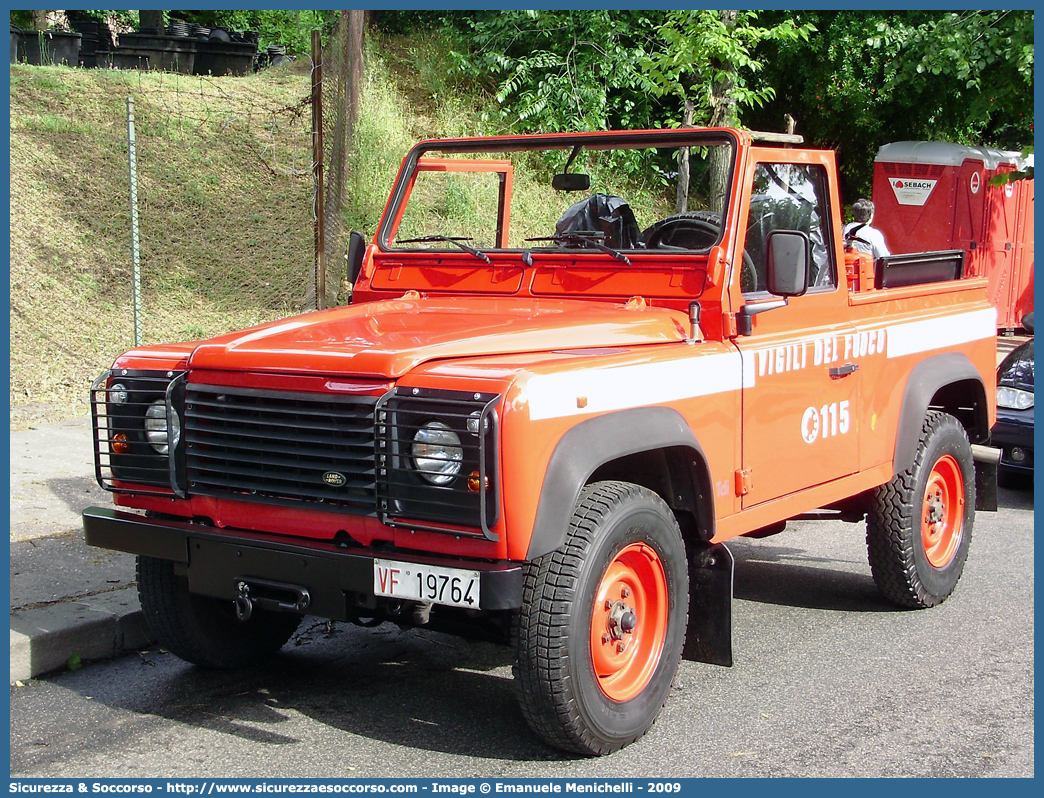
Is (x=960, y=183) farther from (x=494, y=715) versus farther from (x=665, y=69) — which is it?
(x=494, y=715)

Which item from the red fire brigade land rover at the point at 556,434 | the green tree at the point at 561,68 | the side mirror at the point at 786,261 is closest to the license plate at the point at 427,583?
the red fire brigade land rover at the point at 556,434

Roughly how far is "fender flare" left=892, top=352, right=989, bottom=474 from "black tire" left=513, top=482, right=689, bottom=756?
1945mm

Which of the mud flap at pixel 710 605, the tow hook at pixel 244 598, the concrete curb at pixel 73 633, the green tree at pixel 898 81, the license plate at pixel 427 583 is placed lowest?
the concrete curb at pixel 73 633

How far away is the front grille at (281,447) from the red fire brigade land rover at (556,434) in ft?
0.04

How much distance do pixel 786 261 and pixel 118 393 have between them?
2726 mm

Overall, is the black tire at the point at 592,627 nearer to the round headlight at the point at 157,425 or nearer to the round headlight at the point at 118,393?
the round headlight at the point at 157,425

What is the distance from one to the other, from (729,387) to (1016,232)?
50.5 ft

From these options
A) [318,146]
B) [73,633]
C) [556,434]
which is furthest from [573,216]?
[318,146]

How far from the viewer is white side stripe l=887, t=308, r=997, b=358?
564 centimetres

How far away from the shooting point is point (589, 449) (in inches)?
148

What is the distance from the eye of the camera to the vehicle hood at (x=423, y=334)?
3879 millimetres

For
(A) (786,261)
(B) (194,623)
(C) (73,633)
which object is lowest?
(C) (73,633)

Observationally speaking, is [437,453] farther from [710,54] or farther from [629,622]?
[710,54]

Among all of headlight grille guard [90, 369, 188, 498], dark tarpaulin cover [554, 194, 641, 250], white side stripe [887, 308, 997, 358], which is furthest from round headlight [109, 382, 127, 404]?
white side stripe [887, 308, 997, 358]
